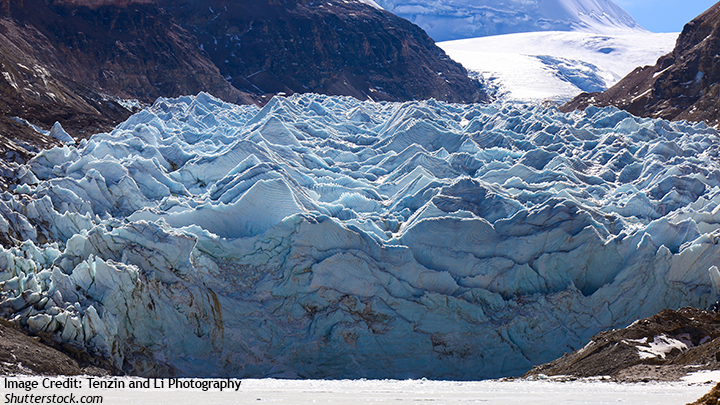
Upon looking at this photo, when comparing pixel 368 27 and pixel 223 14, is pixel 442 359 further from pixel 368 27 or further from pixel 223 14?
pixel 368 27

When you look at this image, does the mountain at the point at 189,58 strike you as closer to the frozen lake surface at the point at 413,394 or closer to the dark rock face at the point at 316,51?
the dark rock face at the point at 316,51

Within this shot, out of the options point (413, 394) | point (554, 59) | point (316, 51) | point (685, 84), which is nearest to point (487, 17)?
point (554, 59)

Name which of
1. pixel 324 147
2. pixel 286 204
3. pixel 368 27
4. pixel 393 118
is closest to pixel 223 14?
pixel 368 27

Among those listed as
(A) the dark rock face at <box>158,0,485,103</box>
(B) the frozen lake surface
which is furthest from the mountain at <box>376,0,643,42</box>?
(B) the frozen lake surface

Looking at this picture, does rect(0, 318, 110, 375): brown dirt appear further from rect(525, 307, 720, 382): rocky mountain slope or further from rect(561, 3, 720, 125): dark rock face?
rect(561, 3, 720, 125): dark rock face

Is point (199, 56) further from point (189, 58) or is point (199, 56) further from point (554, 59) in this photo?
point (554, 59)

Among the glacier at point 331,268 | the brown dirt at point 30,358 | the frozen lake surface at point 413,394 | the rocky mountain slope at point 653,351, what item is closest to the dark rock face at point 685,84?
the glacier at point 331,268
